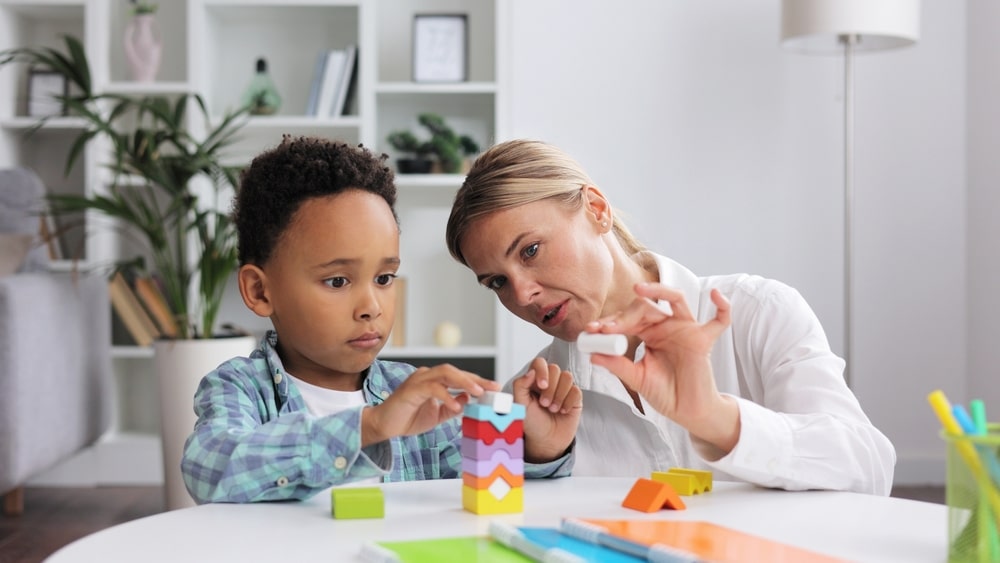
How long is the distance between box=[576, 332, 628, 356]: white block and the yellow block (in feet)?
0.49

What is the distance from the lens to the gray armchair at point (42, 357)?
8.54 feet

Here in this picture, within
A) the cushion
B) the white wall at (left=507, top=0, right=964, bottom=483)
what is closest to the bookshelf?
the white wall at (left=507, top=0, right=964, bottom=483)

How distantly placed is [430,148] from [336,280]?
2.38m

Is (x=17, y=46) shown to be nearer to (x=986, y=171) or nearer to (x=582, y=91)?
(x=582, y=91)

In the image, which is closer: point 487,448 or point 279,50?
point 487,448

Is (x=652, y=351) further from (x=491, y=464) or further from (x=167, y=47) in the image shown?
(x=167, y=47)

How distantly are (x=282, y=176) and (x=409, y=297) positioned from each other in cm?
252

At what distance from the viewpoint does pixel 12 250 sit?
9.41 ft

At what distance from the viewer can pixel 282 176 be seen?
4.10ft

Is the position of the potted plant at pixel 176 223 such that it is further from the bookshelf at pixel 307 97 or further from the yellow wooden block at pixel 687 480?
the yellow wooden block at pixel 687 480

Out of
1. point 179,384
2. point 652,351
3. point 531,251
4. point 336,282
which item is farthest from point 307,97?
point 652,351

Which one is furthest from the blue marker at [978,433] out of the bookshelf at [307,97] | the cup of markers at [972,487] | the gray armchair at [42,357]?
the bookshelf at [307,97]

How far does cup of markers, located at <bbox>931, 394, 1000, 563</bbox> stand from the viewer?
0.66 meters

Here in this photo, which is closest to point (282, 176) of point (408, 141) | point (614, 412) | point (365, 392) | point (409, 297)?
point (365, 392)
